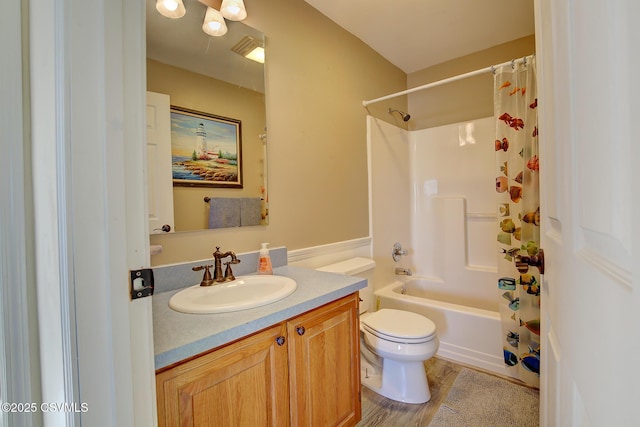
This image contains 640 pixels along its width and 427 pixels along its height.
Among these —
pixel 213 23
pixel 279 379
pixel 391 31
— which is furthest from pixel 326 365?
pixel 391 31

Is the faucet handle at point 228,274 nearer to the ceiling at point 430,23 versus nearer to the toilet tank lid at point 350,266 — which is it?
the toilet tank lid at point 350,266

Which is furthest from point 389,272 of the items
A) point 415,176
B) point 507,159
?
point 507,159

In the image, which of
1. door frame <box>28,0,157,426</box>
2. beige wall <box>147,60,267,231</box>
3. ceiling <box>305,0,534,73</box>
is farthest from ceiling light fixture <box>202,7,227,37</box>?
door frame <box>28,0,157,426</box>

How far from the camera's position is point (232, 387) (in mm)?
833

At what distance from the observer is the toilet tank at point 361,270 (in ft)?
5.97

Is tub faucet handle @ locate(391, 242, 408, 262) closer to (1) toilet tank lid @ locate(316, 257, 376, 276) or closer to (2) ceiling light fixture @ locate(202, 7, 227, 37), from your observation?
(1) toilet tank lid @ locate(316, 257, 376, 276)

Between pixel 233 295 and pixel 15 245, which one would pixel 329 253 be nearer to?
pixel 233 295

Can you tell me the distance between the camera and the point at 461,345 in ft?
6.57

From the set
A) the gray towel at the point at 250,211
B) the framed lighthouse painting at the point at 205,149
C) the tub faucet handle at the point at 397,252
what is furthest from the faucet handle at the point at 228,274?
the tub faucet handle at the point at 397,252

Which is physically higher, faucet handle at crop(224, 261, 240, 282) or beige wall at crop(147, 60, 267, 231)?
beige wall at crop(147, 60, 267, 231)

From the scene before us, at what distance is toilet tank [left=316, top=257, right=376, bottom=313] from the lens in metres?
1.82

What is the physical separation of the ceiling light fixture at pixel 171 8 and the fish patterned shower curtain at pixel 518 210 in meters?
1.99

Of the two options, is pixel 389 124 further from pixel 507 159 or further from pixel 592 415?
pixel 592 415

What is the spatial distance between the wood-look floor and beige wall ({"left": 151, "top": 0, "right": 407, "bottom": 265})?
40.0 inches
